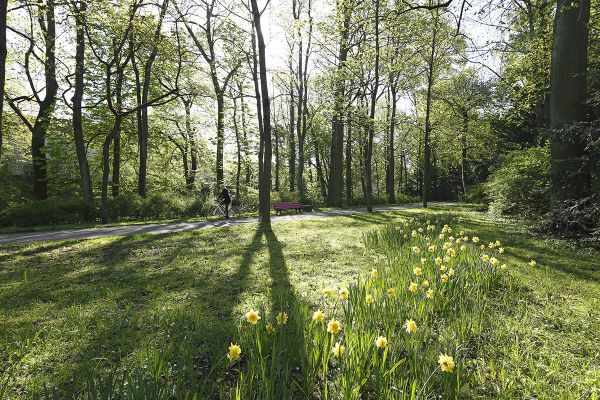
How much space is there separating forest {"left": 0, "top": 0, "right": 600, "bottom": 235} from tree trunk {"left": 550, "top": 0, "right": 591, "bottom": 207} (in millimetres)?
33

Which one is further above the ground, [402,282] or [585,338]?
[402,282]

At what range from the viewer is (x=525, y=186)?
36.1 ft

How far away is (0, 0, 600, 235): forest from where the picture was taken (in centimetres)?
787

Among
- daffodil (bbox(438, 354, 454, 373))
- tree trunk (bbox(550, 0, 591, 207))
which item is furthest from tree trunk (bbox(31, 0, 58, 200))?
tree trunk (bbox(550, 0, 591, 207))

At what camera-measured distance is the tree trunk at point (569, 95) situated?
24.4ft

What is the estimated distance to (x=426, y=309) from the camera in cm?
316

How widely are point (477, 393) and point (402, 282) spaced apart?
139 cm

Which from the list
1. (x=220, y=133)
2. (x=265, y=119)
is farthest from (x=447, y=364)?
(x=220, y=133)

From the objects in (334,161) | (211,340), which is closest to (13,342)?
(211,340)

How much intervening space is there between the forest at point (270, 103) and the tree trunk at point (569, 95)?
0.03m

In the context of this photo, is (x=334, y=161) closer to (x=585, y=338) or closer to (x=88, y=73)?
(x=88, y=73)

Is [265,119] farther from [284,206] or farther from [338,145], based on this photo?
[338,145]

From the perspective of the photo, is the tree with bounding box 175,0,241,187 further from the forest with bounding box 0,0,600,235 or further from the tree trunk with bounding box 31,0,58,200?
the tree trunk with bounding box 31,0,58,200

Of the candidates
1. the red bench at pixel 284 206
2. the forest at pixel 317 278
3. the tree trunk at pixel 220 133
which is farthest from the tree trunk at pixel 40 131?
the red bench at pixel 284 206
